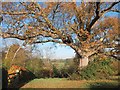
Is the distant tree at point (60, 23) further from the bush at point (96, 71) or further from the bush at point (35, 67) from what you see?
the bush at point (35, 67)

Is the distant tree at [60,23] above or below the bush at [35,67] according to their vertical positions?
above

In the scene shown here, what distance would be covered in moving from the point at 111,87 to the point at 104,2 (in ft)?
18.5

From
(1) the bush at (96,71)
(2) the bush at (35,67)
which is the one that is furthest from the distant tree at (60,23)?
(2) the bush at (35,67)

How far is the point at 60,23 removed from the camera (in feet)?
44.7

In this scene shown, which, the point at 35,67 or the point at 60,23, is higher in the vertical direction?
the point at 60,23

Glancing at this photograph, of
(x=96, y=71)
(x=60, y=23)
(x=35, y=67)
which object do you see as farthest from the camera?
(x=35, y=67)

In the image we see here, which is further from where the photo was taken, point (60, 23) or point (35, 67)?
point (35, 67)

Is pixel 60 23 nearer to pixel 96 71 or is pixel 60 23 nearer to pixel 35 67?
pixel 96 71

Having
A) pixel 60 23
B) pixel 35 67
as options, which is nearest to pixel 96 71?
pixel 60 23

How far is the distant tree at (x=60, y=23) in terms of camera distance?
40.9ft

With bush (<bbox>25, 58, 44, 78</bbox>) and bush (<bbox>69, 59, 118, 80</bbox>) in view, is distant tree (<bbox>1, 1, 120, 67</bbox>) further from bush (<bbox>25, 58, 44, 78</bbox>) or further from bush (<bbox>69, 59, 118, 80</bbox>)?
bush (<bbox>25, 58, 44, 78</bbox>)

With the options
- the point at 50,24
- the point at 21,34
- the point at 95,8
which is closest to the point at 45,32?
the point at 50,24

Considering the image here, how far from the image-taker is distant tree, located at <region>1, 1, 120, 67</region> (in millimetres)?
12453

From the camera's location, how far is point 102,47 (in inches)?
527
